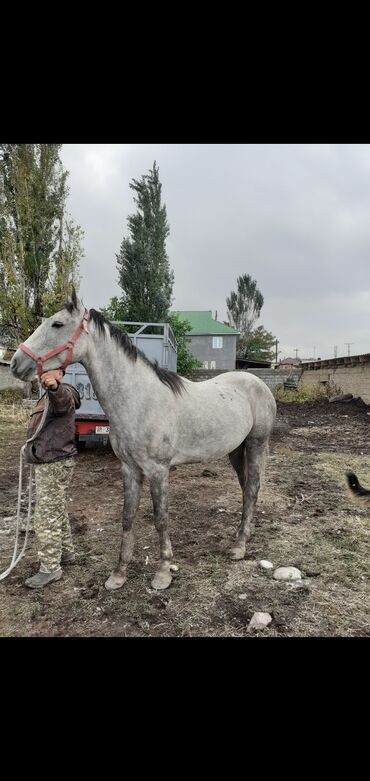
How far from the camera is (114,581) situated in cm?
289

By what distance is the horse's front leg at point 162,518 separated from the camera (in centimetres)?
281

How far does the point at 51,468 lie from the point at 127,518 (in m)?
0.70

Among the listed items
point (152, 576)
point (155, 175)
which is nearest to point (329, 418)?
point (152, 576)

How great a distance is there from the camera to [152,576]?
3.09m

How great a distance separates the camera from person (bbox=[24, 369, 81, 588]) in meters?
2.82

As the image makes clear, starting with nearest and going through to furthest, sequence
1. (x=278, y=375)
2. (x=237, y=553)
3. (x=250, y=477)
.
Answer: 1. (x=237, y=553)
2. (x=250, y=477)
3. (x=278, y=375)

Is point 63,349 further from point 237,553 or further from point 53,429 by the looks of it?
point 237,553

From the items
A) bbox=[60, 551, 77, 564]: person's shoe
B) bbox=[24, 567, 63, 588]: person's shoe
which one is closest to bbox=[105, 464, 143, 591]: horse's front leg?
bbox=[24, 567, 63, 588]: person's shoe

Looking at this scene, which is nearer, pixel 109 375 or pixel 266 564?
pixel 109 375

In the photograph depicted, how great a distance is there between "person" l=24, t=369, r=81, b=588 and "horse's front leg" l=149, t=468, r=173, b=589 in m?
0.72

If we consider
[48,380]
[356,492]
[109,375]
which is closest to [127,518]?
[109,375]

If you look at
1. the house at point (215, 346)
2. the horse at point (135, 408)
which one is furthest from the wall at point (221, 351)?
the horse at point (135, 408)

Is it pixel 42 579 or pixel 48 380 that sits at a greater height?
pixel 48 380

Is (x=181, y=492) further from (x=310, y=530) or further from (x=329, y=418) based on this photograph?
(x=329, y=418)
